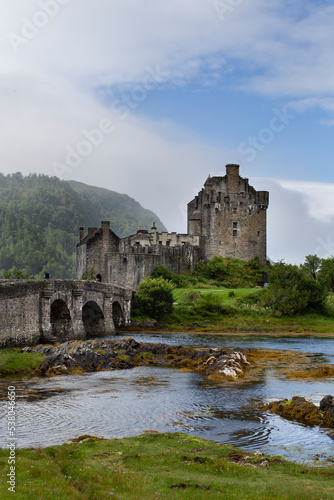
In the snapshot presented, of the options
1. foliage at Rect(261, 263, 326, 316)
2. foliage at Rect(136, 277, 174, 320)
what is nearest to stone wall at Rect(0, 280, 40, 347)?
foliage at Rect(136, 277, 174, 320)

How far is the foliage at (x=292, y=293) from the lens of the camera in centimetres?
6066

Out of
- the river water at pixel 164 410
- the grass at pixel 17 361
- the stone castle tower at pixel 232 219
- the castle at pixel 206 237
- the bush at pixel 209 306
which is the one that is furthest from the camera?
the stone castle tower at pixel 232 219

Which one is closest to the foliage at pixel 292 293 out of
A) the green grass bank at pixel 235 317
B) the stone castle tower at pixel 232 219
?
the green grass bank at pixel 235 317

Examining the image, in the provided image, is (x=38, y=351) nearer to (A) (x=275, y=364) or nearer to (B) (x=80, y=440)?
(A) (x=275, y=364)

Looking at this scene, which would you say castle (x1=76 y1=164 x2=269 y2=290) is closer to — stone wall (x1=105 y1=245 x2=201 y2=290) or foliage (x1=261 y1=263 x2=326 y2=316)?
stone wall (x1=105 y1=245 x2=201 y2=290)

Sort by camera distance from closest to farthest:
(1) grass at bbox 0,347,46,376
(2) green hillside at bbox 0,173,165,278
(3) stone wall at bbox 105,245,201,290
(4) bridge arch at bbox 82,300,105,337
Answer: (1) grass at bbox 0,347,46,376, (4) bridge arch at bbox 82,300,105,337, (3) stone wall at bbox 105,245,201,290, (2) green hillside at bbox 0,173,165,278

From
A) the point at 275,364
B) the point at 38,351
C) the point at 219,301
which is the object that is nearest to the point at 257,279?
the point at 219,301

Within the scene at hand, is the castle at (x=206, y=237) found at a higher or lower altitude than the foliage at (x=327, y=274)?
higher

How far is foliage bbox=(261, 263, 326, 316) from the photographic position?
199 ft

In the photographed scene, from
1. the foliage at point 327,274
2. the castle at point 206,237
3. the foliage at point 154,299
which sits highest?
Answer: the castle at point 206,237

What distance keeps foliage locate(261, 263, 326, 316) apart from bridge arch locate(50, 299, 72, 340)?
26446 mm

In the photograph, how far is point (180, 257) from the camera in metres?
76.6

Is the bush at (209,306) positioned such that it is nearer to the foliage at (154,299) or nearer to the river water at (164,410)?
the foliage at (154,299)

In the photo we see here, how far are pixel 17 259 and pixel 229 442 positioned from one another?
113257 millimetres
